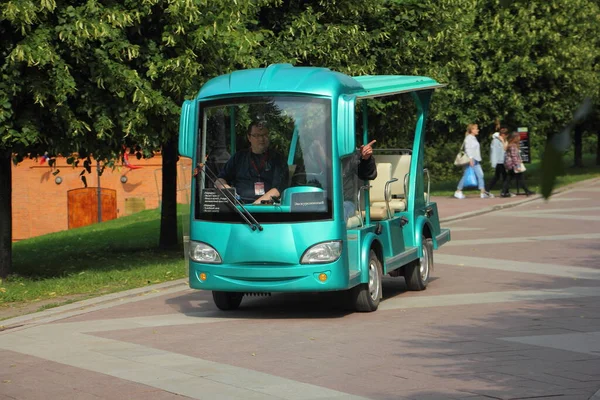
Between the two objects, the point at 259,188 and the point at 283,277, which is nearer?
the point at 283,277

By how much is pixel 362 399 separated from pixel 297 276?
3.45m

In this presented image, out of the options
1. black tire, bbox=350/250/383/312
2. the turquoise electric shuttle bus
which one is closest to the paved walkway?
black tire, bbox=350/250/383/312

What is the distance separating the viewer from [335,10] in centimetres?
1855

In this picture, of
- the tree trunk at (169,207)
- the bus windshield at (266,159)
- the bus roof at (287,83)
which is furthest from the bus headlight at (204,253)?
the tree trunk at (169,207)

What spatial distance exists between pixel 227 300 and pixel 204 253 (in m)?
0.77

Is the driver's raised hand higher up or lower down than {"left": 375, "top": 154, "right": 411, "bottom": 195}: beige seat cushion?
higher up

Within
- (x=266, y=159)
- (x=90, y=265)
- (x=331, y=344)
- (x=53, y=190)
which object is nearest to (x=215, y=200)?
(x=266, y=159)

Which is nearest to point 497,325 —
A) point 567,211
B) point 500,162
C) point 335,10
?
point 335,10

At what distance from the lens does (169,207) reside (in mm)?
18922

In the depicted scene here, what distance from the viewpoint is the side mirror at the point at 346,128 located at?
10.1 metres

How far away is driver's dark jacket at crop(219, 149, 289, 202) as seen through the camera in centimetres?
1048

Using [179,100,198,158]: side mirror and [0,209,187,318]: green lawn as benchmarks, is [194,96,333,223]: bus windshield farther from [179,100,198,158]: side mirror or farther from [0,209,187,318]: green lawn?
[0,209,187,318]: green lawn

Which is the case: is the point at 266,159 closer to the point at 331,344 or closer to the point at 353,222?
the point at 353,222

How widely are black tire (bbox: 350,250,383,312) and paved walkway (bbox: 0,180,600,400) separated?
12 centimetres
